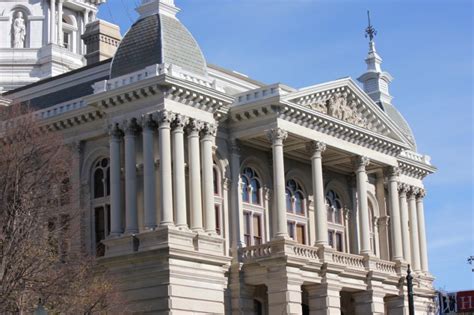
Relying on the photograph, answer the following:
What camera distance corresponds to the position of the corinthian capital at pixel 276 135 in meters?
50.2

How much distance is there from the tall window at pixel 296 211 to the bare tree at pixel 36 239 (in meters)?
14.2

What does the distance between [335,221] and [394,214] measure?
10.5 feet

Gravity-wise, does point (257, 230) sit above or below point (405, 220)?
below

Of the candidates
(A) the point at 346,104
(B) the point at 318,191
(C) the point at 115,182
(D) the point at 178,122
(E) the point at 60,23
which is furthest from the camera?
(E) the point at 60,23

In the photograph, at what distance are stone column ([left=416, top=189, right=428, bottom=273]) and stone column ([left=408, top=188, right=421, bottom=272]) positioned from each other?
592 millimetres

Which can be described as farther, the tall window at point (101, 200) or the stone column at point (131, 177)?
the tall window at point (101, 200)

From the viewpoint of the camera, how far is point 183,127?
158ft

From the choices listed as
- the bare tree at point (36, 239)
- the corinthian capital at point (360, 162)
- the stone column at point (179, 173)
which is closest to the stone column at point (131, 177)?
the stone column at point (179, 173)

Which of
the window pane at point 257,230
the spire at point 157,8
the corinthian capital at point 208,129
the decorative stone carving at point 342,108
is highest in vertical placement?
the spire at point 157,8

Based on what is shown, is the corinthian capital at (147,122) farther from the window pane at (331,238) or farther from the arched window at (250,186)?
the window pane at (331,238)

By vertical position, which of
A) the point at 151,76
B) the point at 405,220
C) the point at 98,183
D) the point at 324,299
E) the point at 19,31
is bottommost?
the point at 324,299

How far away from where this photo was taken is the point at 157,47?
49.6 meters

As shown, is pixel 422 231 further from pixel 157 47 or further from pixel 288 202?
pixel 157 47

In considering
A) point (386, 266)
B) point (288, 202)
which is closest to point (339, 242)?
point (386, 266)
